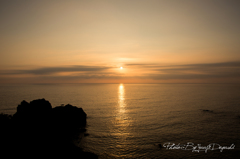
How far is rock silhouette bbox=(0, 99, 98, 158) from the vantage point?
937 inches

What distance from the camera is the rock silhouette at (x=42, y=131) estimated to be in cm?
2380

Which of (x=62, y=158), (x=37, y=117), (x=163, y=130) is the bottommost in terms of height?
(x=163, y=130)

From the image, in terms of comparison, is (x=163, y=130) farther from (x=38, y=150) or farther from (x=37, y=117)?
(x=37, y=117)

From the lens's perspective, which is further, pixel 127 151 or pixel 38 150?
pixel 127 151

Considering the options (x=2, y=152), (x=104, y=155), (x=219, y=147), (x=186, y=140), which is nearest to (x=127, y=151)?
(x=104, y=155)

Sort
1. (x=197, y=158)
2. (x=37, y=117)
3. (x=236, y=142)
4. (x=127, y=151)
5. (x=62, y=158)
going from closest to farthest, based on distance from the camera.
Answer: (x=62, y=158) < (x=197, y=158) < (x=127, y=151) < (x=236, y=142) < (x=37, y=117)

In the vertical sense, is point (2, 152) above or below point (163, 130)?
above

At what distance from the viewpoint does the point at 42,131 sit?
3438 cm

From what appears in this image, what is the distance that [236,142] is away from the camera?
2967cm

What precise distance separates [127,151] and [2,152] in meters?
20.3

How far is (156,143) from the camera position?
30.2 meters

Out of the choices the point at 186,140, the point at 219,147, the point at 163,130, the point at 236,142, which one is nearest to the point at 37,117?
the point at 163,130

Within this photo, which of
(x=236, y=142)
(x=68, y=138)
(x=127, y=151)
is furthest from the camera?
(x=68, y=138)

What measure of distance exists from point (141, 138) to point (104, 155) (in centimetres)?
1082
